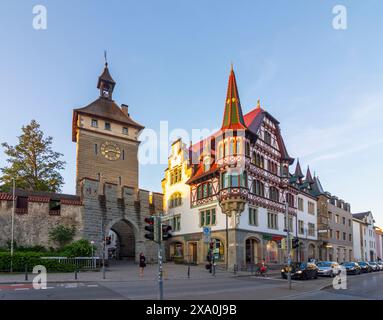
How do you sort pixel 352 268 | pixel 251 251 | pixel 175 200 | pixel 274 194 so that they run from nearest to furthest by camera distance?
pixel 352 268, pixel 251 251, pixel 274 194, pixel 175 200

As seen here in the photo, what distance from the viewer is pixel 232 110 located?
126 ft

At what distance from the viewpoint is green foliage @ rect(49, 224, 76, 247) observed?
3522 centimetres

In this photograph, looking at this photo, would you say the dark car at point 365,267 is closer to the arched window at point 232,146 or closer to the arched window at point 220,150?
the arched window at point 232,146

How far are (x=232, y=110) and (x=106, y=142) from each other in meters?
18.0

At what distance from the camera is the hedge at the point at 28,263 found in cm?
2644

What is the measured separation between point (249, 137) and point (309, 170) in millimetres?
26216

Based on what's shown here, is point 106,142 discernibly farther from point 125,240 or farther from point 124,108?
point 125,240

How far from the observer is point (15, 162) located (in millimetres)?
46625

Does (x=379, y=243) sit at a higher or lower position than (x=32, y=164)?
lower

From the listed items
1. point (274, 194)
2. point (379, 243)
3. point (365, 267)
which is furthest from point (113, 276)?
point (379, 243)

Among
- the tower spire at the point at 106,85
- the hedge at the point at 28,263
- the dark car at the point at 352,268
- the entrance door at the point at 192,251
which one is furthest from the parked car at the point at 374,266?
the tower spire at the point at 106,85
